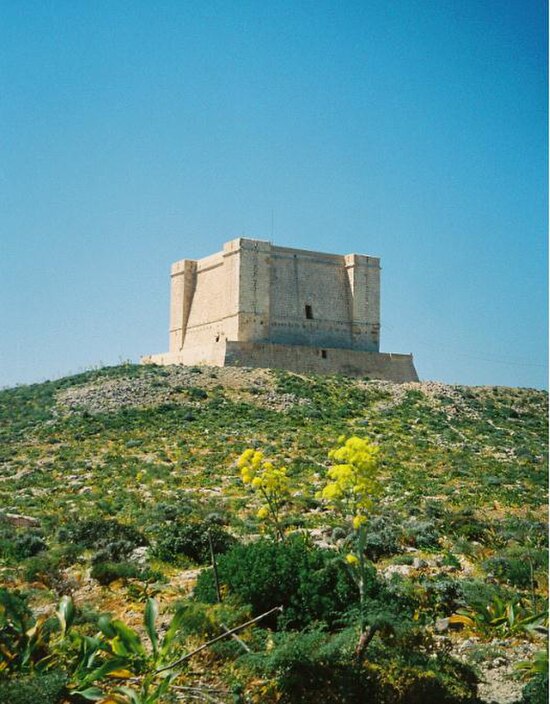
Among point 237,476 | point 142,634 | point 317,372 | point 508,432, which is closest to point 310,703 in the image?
point 142,634

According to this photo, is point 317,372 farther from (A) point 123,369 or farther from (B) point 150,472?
(B) point 150,472

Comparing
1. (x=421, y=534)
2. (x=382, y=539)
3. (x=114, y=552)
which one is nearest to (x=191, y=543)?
(x=114, y=552)

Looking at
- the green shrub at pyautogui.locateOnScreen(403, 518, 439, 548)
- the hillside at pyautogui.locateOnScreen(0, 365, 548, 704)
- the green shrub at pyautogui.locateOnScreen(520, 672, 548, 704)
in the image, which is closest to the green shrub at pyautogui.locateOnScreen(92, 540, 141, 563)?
the hillside at pyautogui.locateOnScreen(0, 365, 548, 704)

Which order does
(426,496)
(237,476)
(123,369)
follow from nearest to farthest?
(426,496) < (237,476) < (123,369)

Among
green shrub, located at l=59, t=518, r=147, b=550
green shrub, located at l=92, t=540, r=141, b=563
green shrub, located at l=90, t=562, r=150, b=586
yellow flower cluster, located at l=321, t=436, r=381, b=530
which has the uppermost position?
yellow flower cluster, located at l=321, t=436, r=381, b=530

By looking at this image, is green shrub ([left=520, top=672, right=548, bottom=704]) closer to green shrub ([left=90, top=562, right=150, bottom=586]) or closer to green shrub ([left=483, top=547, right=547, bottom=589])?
green shrub ([left=483, top=547, right=547, bottom=589])

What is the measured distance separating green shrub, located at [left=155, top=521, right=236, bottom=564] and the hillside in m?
0.04

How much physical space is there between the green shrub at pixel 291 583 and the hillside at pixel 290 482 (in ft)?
2.08

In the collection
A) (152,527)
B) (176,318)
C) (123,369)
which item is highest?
(176,318)

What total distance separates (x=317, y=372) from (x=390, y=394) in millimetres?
3726

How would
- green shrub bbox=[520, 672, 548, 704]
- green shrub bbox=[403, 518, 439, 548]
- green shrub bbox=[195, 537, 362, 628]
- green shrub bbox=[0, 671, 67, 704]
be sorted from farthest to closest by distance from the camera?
green shrub bbox=[403, 518, 439, 548], green shrub bbox=[195, 537, 362, 628], green shrub bbox=[520, 672, 548, 704], green shrub bbox=[0, 671, 67, 704]

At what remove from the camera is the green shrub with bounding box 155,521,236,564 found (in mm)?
11461

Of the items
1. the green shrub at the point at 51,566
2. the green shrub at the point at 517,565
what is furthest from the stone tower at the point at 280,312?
the green shrub at the point at 517,565

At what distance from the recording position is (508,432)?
25.0 m
